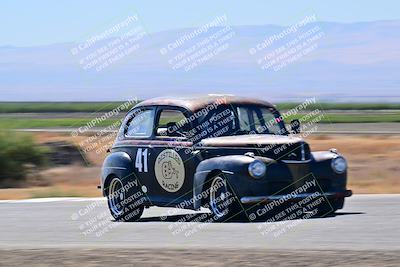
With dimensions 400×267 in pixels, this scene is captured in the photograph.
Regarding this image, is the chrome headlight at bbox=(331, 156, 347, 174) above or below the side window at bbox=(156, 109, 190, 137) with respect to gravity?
below

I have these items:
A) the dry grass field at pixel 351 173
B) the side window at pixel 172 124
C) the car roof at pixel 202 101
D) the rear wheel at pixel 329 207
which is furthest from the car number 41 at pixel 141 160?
the dry grass field at pixel 351 173

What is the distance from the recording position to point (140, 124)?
617 inches

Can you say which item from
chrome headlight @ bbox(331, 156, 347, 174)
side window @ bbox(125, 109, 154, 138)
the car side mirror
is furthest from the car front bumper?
side window @ bbox(125, 109, 154, 138)

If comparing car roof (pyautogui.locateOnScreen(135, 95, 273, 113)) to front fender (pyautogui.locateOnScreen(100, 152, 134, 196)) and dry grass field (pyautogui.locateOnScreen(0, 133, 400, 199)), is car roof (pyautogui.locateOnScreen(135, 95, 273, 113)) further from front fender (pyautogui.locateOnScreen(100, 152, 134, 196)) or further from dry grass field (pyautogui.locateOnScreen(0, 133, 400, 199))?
dry grass field (pyautogui.locateOnScreen(0, 133, 400, 199))

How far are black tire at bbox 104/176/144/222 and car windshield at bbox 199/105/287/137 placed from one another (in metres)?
1.65

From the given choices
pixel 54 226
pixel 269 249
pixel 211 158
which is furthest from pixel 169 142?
pixel 269 249

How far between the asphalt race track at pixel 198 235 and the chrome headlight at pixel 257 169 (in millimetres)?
635

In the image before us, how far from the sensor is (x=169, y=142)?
14.8 meters

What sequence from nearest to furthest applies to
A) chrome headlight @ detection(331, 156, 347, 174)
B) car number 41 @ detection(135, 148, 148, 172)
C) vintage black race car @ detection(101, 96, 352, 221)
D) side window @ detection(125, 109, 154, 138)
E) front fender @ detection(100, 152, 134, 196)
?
vintage black race car @ detection(101, 96, 352, 221) < chrome headlight @ detection(331, 156, 347, 174) < car number 41 @ detection(135, 148, 148, 172) < side window @ detection(125, 109, 154, 138) < front fender @ detection(100, 152, 134, 196)

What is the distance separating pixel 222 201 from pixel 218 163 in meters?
0.53

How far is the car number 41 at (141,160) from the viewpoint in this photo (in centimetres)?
1524

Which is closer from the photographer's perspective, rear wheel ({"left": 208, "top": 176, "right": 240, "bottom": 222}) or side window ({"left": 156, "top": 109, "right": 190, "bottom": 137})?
rear wheel ({"left": 208, "top": 176, "right": 240, "bottom": 222})

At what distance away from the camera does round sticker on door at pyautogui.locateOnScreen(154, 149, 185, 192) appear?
14.6m

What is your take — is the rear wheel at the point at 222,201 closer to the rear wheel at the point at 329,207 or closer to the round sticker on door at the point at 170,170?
the round sticker on door at the point at 170,170
